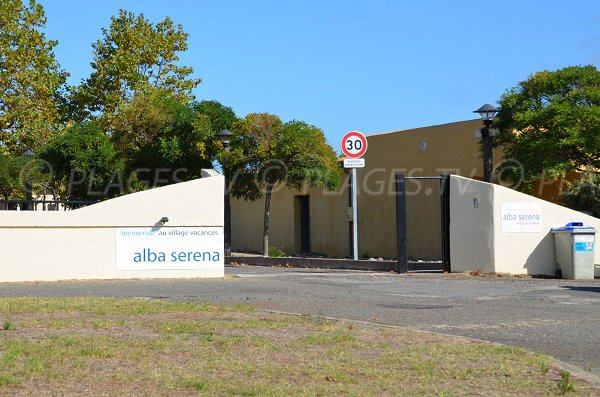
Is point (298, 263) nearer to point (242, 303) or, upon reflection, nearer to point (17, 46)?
point (242, 303)

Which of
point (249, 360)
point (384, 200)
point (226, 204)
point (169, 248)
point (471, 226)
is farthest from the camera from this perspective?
point (384, 200)

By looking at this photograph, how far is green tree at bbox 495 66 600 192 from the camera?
26.6 metres

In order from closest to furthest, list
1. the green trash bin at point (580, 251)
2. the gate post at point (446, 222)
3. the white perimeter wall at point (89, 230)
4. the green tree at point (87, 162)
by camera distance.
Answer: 1. the white perimeter wall at point (89, 230)
2. the green trash bin at point (580, 251)
3. the gate post at point (446, 222)
4. the green tree at point (87, 162)

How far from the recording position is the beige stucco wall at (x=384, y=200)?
106 ft

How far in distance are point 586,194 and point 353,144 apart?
7276mm

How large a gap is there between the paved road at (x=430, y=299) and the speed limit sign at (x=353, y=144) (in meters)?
4.20

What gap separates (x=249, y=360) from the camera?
9.28 m

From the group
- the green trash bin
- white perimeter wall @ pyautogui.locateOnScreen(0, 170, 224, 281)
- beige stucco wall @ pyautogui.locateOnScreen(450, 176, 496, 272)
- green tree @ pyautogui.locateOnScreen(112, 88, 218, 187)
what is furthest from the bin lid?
green tree @ pyautogui.locateOnScreen(112, 88, 218, 187)

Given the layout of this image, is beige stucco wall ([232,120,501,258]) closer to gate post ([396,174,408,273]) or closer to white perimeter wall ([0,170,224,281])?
gate post ([396,174,408,273])

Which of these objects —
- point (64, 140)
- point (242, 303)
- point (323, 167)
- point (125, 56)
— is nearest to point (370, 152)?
point (323, 167)

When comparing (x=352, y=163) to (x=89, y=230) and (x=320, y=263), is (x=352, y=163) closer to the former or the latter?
(x=320, y=263)

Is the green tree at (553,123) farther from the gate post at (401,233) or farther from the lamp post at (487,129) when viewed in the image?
the gate post at (401,233)

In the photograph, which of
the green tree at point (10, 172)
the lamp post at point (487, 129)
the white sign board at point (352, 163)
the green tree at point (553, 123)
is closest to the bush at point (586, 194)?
the green tree at point (553, 123)

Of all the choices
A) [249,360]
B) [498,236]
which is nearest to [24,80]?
[498,236]
